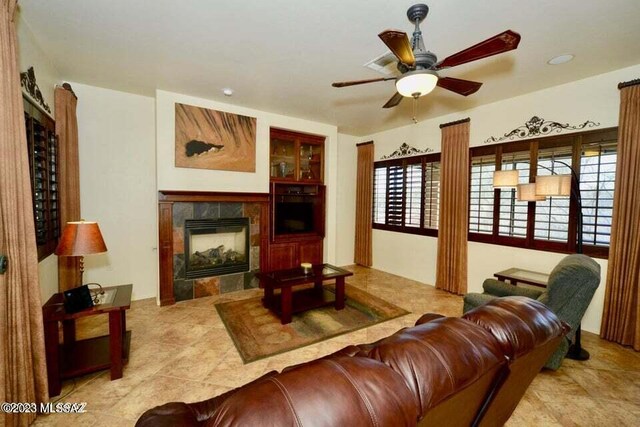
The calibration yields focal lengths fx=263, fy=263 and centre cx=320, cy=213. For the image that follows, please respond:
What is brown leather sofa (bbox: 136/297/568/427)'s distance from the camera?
1.89 feet

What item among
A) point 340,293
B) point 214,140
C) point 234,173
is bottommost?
point 340,293

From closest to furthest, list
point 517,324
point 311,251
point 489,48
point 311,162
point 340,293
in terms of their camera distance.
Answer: point 517,324, point 489,48, point 340,293, point 311,251, point 311,162

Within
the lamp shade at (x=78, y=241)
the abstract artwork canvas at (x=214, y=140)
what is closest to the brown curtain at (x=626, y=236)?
the abstract artwork canvas at (x=214, y=140)

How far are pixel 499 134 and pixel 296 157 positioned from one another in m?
3.12

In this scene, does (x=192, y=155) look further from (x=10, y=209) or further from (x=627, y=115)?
(x=627, y=115)

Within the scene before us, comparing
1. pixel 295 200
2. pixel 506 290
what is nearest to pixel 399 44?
pixel 506 290

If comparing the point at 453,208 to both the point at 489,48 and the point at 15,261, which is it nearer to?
the point at 489,48

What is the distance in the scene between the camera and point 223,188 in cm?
398

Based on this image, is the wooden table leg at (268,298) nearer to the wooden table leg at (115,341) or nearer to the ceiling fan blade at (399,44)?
the wooden table leg at (115,341)

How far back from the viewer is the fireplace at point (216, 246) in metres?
3.82

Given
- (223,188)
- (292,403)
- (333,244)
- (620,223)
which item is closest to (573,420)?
(620,223)

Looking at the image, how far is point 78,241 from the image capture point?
1.97m

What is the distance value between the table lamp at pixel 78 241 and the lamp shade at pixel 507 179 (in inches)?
160

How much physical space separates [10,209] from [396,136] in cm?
510
